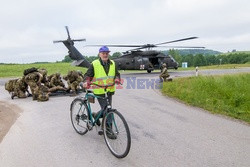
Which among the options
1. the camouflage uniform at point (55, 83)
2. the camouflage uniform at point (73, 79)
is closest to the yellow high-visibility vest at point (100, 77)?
the camouflage uniform at point (73, 79)

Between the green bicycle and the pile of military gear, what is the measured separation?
18.1 feet

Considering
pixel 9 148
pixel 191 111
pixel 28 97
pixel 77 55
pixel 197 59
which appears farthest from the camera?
pixel 197 59

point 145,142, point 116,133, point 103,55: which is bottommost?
point 145,142

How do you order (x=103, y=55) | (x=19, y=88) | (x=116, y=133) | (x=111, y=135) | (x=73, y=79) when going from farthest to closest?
(x=73, y=79) < (x=19, y=88) < (x=103, y=55) < (x=111, y=135) < (x=116, y=133)

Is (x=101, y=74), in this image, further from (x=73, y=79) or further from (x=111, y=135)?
(x=73, y=79)

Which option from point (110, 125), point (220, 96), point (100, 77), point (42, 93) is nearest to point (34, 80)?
point (42, 93)

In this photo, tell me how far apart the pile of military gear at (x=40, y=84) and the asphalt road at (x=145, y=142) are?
126 inches

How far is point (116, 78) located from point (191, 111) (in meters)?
3.73

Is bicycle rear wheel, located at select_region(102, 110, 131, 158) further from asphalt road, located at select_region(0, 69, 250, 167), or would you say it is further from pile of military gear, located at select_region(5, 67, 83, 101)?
pile of military gear, located at select_region(5, 67, 83, 101)

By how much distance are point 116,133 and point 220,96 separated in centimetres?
637

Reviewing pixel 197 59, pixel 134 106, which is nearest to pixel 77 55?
pixel 134 106

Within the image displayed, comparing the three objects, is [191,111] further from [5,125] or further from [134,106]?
[5,125]

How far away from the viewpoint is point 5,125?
6.39 m

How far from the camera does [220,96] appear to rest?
9016 mm
